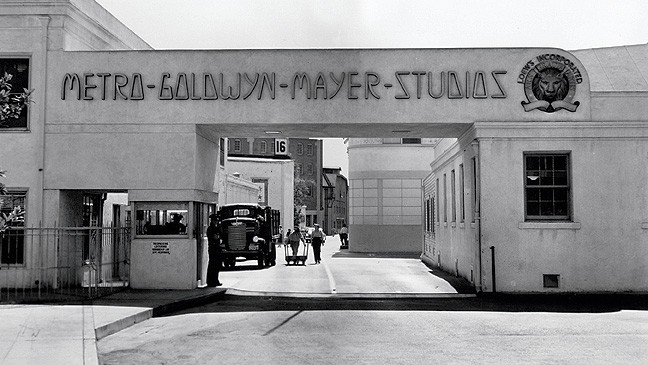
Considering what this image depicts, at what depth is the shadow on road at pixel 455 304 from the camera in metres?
14.6

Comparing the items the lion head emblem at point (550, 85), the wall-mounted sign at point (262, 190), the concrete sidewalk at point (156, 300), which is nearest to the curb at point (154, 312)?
the concrete sidewalk at point (156, 300)

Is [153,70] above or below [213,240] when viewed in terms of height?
above

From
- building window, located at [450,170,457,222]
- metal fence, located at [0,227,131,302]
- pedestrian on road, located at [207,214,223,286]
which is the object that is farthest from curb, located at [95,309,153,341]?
building window, located at [450,170,457,222]

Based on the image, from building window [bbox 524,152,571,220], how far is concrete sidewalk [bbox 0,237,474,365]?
116 inches

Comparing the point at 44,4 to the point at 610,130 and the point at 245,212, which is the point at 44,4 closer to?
the point at 245,212

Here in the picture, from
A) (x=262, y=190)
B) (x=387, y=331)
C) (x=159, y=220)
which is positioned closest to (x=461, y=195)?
(x=159, y=220)

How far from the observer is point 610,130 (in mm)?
17234

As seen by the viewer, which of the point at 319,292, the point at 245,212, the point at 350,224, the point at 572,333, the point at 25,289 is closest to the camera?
the point at 572,333

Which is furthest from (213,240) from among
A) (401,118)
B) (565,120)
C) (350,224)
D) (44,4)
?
(350,224)

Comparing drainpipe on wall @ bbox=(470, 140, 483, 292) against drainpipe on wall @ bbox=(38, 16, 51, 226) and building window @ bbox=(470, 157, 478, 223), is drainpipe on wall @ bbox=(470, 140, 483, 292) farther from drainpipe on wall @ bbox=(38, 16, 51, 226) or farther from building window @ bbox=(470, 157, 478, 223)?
drainpipe on wall @ bbox=(38, 16, 51, 226)

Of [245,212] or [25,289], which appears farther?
[245,212]

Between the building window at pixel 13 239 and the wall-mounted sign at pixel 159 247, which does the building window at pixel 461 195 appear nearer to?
the wall-mounted sign at pixel 159 247

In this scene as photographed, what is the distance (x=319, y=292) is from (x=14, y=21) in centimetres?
1015

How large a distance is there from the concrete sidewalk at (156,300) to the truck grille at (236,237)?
112cm
